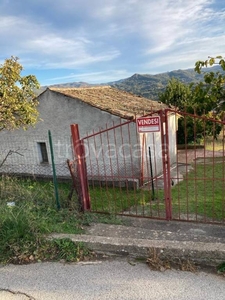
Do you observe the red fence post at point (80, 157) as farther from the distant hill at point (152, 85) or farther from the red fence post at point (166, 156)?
the distant hill at point (152, 85)

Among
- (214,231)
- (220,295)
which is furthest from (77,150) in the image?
(220,295)

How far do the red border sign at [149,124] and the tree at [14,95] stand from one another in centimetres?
553

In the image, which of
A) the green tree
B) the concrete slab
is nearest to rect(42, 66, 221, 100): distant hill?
the green tree

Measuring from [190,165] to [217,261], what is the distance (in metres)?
10.4

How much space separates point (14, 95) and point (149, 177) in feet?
17.6

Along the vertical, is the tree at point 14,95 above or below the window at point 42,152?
above

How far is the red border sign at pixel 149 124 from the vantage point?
442 cm

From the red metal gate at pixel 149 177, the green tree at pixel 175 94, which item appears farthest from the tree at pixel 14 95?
the green tree at pixel 175 94

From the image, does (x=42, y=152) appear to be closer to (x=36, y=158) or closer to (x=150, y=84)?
(x=36, y=158)

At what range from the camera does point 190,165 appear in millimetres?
13273

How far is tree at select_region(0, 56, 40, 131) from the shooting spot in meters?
8.40

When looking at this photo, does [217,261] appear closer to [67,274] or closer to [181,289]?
[181,289]

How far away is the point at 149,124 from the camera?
4.52 metres

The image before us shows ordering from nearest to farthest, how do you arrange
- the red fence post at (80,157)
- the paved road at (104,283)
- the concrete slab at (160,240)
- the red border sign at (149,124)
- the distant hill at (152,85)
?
the paved road at (104,283) → the concrete slab at (160,240) → the red border sign at (149,124) → the red fence post at (80,157) → the distant hill at (152,85)
